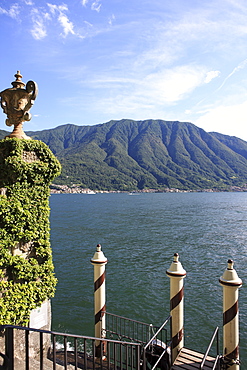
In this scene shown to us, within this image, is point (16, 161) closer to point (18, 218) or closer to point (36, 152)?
point (36, 152)

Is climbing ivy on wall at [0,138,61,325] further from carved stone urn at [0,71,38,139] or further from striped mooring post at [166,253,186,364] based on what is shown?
striped mooring post at [166,253,186,364]

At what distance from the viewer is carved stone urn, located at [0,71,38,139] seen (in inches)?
280

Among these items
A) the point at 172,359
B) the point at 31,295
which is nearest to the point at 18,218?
the point at 31,295

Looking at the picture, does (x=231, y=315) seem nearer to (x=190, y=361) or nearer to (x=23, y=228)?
(x=190, y=361)

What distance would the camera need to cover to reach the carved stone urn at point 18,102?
7.10 metres

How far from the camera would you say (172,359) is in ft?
24.0

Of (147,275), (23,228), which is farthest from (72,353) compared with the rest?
(147,275)

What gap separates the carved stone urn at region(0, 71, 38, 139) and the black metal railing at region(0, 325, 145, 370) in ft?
16.4

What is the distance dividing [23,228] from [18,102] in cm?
344

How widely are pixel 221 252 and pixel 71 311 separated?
21.4 m

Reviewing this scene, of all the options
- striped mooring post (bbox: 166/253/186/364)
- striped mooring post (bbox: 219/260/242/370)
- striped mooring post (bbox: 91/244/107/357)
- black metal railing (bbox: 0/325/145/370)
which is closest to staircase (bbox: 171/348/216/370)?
striped mooring post (bbox: 166/253/186/364)

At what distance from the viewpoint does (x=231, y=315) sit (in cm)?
649

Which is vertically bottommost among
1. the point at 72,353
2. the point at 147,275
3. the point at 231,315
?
the point at 147,275

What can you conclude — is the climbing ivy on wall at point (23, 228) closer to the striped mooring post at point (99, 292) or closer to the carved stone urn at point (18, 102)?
the carved stone urn at point (18, 102)
